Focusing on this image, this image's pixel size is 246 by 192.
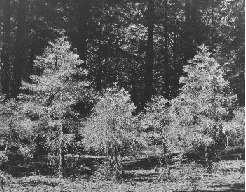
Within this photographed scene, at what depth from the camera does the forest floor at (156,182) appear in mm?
13617

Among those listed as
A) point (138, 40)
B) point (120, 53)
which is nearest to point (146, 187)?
point (120, 53)

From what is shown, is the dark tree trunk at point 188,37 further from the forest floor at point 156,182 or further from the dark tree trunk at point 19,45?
the dark tree trunk at point 19,45

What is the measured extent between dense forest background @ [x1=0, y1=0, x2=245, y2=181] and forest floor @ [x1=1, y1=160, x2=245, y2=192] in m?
1.22

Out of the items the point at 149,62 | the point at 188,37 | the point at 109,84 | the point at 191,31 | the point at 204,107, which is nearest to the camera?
the point at 204,107

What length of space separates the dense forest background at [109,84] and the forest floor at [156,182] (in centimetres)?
122

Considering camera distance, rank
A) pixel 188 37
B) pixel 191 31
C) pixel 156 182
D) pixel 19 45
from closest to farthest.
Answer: pixel 156 182
pixel 19 45
pixel 191 31
pixel 188 37

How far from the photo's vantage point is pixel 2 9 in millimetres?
25094

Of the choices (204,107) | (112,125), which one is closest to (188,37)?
(204,107)

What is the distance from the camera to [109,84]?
29641 mm

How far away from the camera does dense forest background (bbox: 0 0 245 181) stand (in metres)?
15.0

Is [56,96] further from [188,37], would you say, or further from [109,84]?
[188,37]

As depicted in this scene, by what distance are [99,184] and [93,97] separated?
4.44 m

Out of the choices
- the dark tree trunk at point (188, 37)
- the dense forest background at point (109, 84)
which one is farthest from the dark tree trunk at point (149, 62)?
the dark tree trunk at point (188, 37)

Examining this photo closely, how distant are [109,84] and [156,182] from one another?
1543 centimetres
